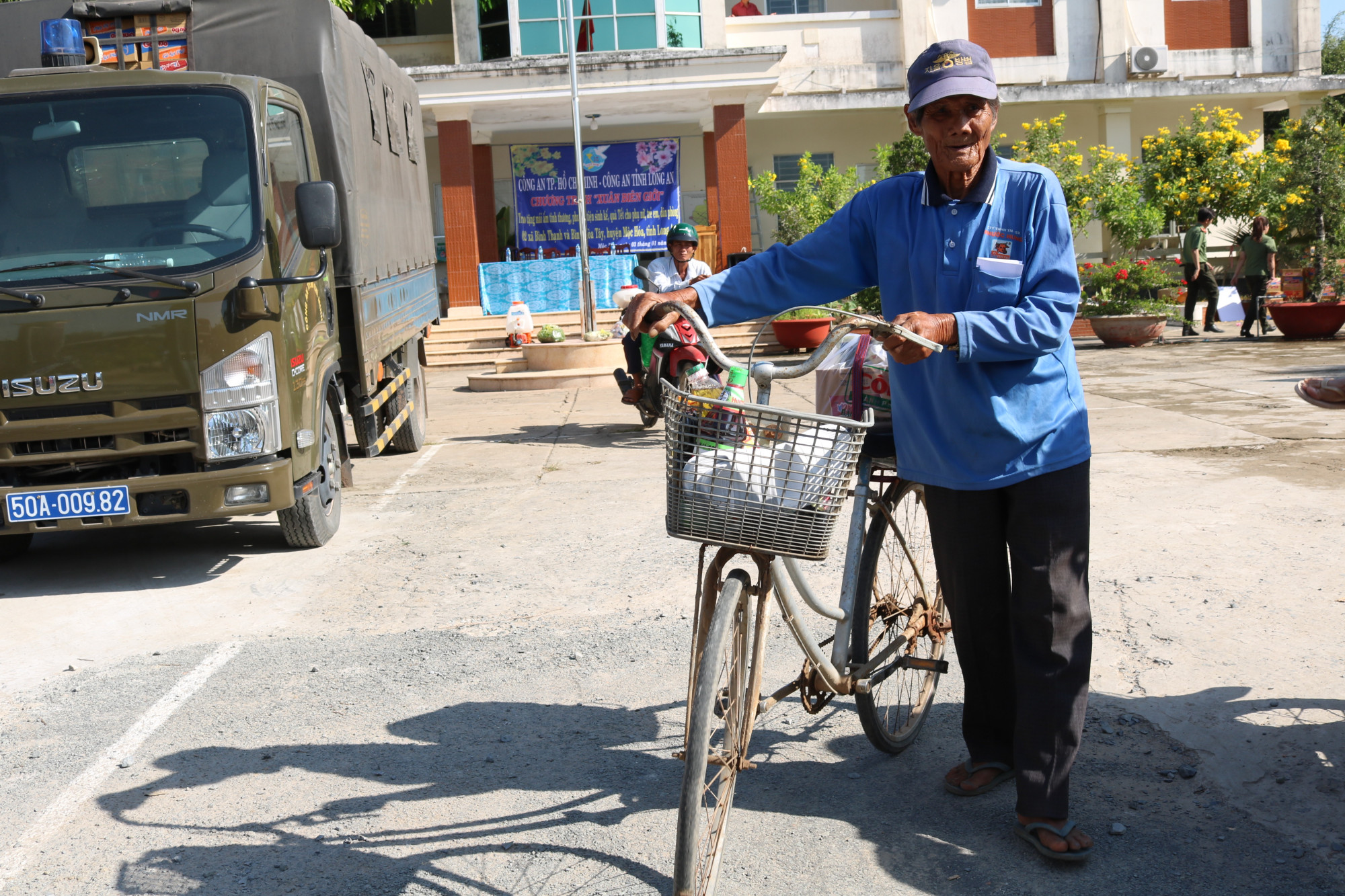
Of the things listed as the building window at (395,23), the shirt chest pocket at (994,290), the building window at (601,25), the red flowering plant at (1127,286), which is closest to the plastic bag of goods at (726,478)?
the shirt chest pocket at (994,290)

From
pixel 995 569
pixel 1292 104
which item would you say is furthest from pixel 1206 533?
pixel 1292 104

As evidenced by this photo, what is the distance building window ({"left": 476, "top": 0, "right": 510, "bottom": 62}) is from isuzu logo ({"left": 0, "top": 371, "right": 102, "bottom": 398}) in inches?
645

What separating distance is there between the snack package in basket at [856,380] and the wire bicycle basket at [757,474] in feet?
3.06

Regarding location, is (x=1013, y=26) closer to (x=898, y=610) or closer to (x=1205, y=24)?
(x=1205, y=24)

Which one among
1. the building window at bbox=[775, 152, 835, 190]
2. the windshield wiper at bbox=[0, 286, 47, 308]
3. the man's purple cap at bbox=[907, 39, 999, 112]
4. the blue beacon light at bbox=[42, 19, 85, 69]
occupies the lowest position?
the windshield wiper at bbox=[0, 286, 47, 308]

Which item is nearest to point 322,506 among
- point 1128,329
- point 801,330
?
point 801,330

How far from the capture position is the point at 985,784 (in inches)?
137

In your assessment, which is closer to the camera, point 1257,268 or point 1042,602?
point 1042,602

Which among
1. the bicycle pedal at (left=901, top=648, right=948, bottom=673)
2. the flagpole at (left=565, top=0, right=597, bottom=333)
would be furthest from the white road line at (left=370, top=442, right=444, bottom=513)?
the flagpole at (left=565, top=0, right=597, bottom=333)

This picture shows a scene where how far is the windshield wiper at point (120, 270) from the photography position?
19.0ft

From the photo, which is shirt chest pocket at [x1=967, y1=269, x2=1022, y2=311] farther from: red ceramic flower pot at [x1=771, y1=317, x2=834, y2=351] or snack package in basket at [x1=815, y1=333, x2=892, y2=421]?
red ceramic flower pot at [x1=771, y1=317, x2=834, y2=351]

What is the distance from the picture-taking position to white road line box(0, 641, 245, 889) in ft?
11.1

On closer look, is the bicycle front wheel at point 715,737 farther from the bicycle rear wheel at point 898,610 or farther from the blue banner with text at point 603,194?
the blue banner with text at point 603,194

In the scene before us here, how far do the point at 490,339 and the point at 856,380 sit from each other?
16.1 metres
